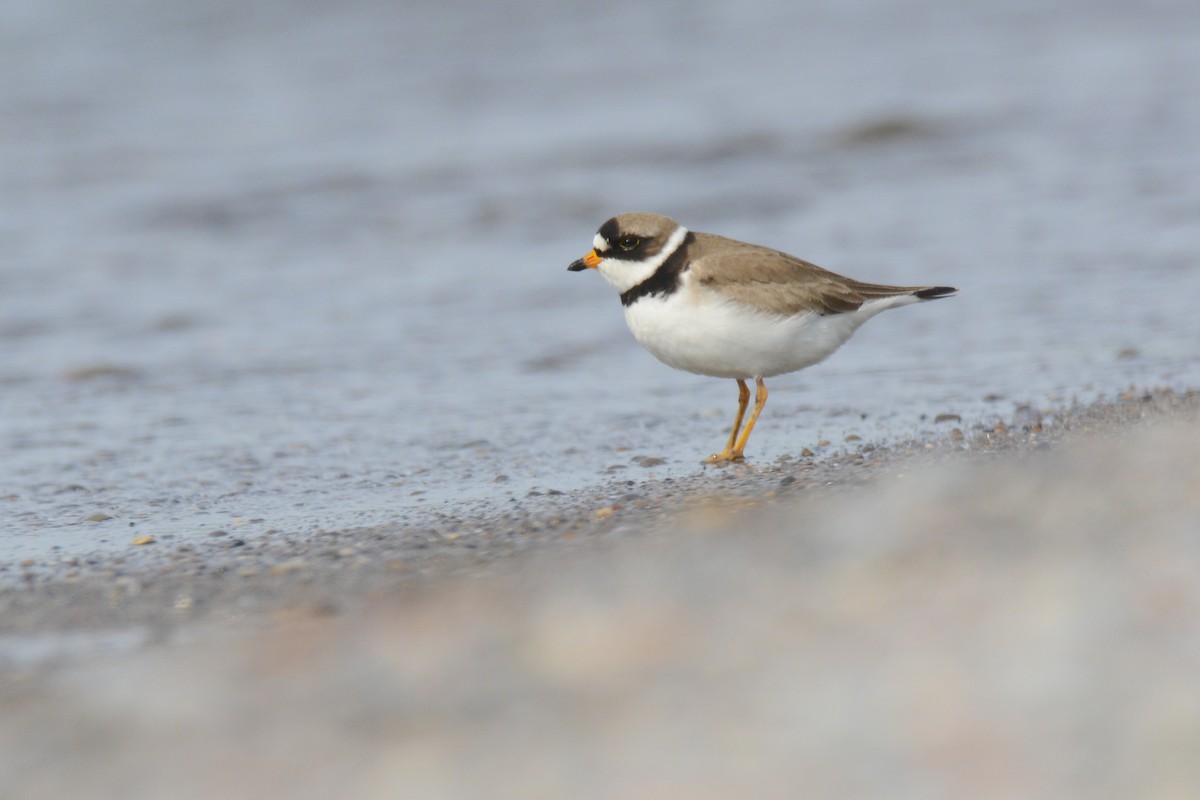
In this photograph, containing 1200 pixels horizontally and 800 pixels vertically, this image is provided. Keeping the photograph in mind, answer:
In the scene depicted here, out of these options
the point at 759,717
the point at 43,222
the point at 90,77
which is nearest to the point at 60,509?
the point at 759,717

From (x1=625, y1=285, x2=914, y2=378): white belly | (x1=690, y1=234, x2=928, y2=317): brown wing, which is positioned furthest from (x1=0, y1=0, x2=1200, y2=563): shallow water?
(x1=690, y1=234, x2=928, y2=317): brown wing

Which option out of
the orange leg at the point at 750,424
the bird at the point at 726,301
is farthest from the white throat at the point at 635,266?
the orange leg at the point at 750,424

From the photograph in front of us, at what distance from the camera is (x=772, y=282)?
20.2 feet

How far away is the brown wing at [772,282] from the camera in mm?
6035

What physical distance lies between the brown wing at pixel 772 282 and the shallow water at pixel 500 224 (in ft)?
1.95

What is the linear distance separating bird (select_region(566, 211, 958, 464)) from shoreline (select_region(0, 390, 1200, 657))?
0.43 meters

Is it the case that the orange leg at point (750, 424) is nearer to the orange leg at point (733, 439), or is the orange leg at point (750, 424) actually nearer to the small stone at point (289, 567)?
the orange leg at point (733, 439)

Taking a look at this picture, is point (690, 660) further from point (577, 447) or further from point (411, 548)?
point (577, 447)

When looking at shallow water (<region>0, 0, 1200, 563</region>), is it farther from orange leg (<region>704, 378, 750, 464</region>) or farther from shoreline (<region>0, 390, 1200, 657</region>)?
shoreline (<region>0, 390, 1200, 657</region>)

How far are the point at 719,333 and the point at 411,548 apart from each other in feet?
5.34

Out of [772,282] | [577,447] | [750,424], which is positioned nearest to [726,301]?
[772,282]

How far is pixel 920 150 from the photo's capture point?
46.3 feet

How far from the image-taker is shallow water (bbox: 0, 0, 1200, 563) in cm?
677

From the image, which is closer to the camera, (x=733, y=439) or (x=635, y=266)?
(x=635, y=266)
